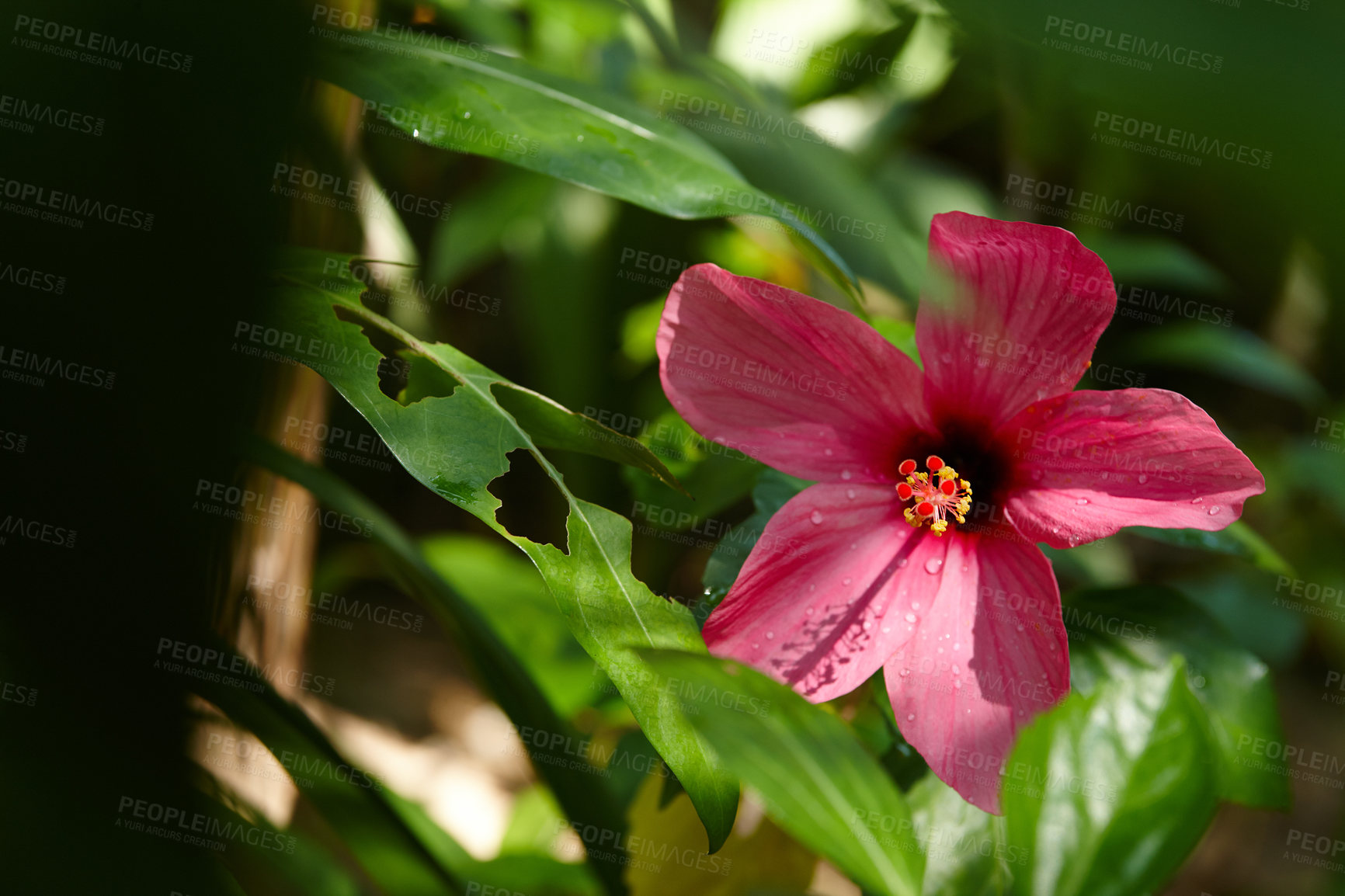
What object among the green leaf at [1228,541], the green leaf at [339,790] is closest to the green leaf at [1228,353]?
the green leaf at [1228,541]

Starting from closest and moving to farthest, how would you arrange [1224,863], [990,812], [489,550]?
[990,812] < [489,550] < [1224,863]

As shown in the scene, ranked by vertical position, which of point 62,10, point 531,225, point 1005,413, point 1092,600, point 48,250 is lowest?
point 1092,600

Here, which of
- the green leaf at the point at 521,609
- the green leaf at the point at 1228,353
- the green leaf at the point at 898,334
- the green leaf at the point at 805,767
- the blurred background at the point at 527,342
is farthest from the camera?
the green leaf at the point at 1228,353

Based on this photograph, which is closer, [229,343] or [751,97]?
[229,343]

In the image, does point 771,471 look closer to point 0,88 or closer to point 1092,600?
point 1092,600

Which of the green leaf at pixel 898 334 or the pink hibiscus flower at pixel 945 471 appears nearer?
the pink hibiscus flower at pixel 945 471

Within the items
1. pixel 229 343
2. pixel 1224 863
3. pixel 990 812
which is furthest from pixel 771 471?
pixel 1224 863

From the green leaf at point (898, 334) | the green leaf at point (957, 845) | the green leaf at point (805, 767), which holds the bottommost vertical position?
the green leaf at point (957, 845)

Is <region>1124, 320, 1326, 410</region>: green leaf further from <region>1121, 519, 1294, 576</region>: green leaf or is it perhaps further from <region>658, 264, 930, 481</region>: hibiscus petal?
<region>658, 264, 930, 481</region>: hibiscus petal

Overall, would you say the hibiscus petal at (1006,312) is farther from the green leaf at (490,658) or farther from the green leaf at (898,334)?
the green leaf at (490,658)
